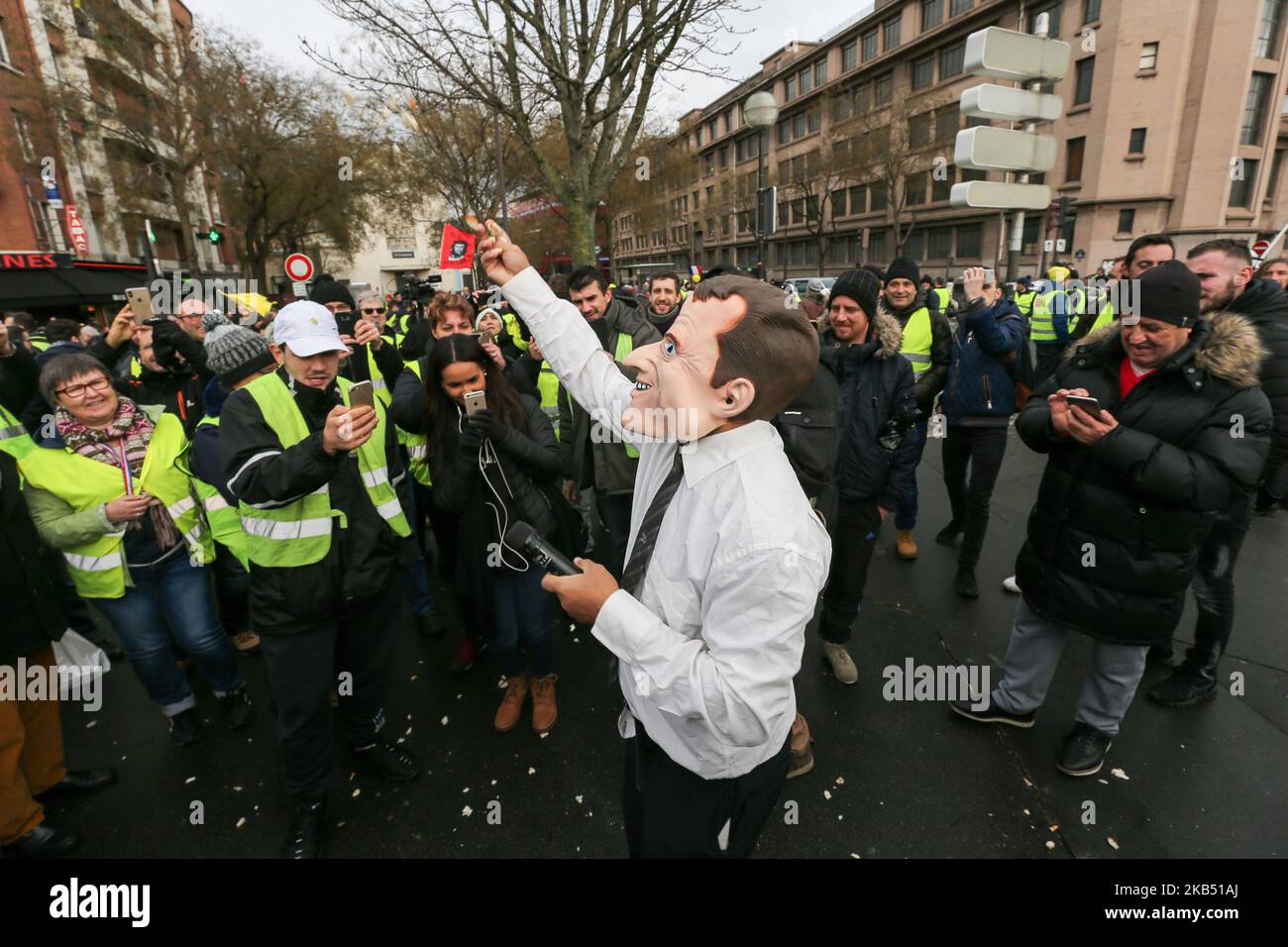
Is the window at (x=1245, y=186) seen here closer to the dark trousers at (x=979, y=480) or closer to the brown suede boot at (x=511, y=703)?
the dark trousers at (x=979, y=480)

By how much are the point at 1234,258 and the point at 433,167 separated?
2357cm

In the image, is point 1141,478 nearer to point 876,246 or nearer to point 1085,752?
point 1085,752

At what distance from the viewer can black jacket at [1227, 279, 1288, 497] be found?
3.15 meters

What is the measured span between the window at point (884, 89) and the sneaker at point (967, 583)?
1756 inches

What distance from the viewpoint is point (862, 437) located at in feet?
11.7

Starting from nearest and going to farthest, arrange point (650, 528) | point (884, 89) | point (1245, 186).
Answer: point (650, 528) < point (1245, 186) < point (884, 89)

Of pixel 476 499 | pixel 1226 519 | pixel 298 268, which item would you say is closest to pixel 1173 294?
pixel 1226 519

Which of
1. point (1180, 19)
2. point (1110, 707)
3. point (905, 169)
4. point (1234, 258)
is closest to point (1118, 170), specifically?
point (1180, 19)

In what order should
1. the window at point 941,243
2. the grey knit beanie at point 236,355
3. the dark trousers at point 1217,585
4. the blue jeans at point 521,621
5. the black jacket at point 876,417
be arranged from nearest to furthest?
the grey knit beanie at point 236,355 → the blue jeans at point 521,621 → the dark trousers at point 1217,585 → the black jacket at point 876,417 → the window at point 941,243

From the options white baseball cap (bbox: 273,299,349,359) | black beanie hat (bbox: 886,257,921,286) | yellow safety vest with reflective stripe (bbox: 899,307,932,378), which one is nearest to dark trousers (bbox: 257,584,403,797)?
white baseball cap (bbox: 273,299,349,359)

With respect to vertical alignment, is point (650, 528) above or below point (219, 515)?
above

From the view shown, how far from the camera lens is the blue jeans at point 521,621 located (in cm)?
313

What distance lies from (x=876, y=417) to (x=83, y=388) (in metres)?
4.10

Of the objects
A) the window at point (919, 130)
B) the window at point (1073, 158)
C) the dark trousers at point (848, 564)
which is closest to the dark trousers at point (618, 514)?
the dark trousers at point (848, 564)
